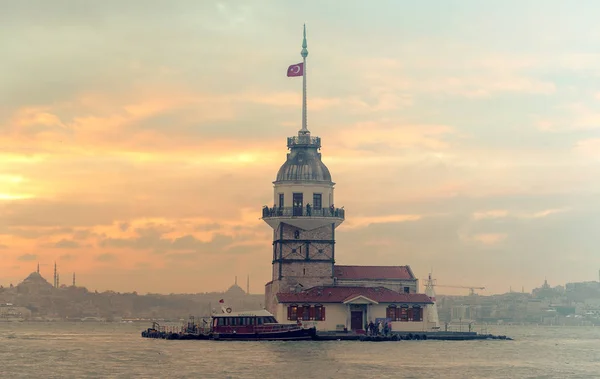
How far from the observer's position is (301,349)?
102500 mm

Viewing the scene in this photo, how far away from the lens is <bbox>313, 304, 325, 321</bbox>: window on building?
393ft

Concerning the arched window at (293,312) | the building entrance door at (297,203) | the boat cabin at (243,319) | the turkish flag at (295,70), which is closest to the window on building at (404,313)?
the arched window at (293,312)

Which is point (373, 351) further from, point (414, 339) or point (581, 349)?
point (581, 349)

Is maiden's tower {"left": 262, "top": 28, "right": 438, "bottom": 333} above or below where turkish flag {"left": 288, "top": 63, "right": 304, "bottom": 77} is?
below

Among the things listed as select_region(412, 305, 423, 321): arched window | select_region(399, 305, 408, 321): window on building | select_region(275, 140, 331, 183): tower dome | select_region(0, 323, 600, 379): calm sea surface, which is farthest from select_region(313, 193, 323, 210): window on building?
select_region(0, 323, 600, 379): calm sea surface

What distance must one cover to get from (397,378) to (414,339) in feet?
133

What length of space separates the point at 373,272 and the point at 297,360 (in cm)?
3561

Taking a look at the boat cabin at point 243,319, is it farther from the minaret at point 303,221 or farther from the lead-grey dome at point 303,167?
the lead-grey dome at point 303,167

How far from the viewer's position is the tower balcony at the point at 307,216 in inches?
4852

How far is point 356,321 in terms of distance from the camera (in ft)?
397

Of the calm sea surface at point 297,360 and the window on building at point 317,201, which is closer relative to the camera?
the calm sea surface at point 297,360

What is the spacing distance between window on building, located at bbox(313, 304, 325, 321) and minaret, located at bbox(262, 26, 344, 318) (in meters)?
3.78

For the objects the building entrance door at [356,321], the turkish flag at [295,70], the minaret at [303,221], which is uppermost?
the turkish flag at [295,70]

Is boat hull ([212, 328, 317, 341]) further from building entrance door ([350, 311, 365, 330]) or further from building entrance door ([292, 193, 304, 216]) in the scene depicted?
building entrance door ([292, 193, 304, 216])
